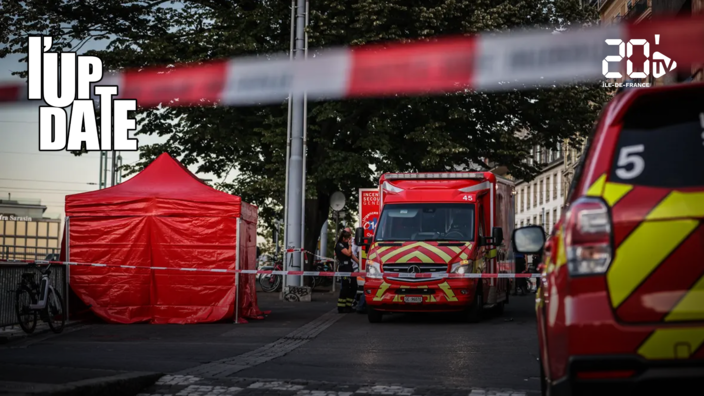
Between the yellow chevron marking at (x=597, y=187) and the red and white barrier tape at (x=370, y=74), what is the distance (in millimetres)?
25639

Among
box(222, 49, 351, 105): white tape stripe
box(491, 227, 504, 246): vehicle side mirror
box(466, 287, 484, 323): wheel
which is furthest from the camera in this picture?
box(222, 49, 351, 105): white tape stripe

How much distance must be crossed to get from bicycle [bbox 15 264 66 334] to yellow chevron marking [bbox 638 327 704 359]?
1234cm

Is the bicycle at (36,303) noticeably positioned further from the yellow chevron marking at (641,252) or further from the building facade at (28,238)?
the building facade at (28,238)

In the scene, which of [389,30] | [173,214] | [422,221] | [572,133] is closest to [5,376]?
[173,214]

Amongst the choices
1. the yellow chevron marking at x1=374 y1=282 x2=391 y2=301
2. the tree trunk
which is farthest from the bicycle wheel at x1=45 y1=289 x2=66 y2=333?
the tree trunk

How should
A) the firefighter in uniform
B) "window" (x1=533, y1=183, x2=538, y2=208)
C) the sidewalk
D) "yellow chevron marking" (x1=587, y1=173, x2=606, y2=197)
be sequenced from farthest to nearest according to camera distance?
"window" (x1=533, y1=183, x2=538, y2=208) → the firefighter in uniform → the sidewalk → "yellow chevron marking" (x1=587, y1=173, x2=606, y2=197)

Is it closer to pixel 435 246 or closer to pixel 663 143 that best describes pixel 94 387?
pixel 663 143

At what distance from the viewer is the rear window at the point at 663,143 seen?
455cm

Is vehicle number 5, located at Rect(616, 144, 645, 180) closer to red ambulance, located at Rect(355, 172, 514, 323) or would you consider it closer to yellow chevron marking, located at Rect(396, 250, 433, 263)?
red ambulance, located at Rect(355, 172, 514, 323)

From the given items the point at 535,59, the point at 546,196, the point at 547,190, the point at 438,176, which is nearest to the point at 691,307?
the point at 438,176

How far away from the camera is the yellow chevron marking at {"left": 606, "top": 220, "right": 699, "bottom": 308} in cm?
442

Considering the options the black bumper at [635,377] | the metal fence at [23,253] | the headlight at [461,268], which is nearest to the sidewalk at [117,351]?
the headlight at [461,268]

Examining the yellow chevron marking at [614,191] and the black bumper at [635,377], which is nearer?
the black bumper at [635,377]

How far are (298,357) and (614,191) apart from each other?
7992 mm
